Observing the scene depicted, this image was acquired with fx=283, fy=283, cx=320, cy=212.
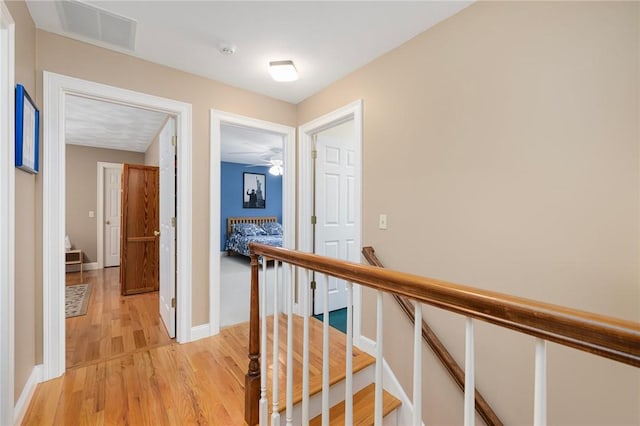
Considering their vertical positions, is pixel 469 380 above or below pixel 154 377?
above

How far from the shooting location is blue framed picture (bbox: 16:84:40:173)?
4.77 feet

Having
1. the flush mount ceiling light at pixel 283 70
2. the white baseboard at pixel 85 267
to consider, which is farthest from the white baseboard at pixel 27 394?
the white baseboard at pixel 85 267

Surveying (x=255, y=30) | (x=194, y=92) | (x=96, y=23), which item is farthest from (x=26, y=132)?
(x=255, y=30)

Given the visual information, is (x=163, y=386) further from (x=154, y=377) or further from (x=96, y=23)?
(x=96, y=23)

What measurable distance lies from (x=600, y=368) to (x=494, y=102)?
1355mm

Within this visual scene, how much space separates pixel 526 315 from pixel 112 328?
11.2 ft

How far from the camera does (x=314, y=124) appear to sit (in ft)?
9.52

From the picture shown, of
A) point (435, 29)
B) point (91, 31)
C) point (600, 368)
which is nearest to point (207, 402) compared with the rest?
point (600, 368)

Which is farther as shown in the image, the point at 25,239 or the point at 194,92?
the point at 194,92

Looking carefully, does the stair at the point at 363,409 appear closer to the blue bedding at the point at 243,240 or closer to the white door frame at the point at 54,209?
the white door frame at the point at 54,209

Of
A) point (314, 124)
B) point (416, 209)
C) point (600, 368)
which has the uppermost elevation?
point (314, 124)

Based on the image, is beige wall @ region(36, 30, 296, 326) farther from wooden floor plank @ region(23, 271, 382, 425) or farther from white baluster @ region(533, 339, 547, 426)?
white baluster @ region(533, 339, 547, 426)

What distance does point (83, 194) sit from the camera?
5.23 m

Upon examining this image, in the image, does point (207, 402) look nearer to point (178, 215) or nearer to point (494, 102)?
point (178, 215)
